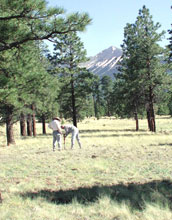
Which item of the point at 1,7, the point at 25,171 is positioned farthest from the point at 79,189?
the point at 1,7

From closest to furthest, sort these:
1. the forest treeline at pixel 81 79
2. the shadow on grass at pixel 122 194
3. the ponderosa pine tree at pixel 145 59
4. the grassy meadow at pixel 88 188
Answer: the grassy meadow at pixel 88 188 → the shadow on grass at pixel 122 194 → the forest treeline at pixel 81 79 → the ponderosa pine tree at pixel 145 59

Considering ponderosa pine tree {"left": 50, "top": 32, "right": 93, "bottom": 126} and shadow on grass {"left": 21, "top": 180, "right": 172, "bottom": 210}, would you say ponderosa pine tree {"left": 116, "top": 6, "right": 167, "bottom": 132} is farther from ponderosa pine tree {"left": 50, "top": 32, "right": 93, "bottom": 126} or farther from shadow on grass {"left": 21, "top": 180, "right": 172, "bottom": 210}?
shadow on grass {"left": 21, "top": 180, "right": 172, "bottom": 210}

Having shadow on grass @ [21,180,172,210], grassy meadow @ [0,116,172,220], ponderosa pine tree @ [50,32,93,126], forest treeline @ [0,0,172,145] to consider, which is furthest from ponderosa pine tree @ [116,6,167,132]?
shadow on grass @ [21,180,172,210]

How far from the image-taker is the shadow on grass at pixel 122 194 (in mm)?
5578

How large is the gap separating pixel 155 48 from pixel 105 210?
2190 centimetres

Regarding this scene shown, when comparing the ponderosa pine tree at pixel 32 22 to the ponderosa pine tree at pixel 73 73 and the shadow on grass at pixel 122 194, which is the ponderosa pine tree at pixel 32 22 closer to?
the shadow on grass at pixel 122 194

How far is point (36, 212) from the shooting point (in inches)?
197

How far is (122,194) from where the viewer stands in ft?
20.3

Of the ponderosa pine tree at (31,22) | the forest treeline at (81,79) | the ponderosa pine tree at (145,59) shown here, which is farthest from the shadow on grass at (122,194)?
the ponderosa pine tree at (145,59)

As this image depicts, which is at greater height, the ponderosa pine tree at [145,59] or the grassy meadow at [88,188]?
the ponderosa pine tree at [145,59]

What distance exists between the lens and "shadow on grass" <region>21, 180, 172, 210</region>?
5578 mm

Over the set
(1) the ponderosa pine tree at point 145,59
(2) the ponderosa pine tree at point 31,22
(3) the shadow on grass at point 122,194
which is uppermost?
(1) the ponderosa pine tree at point 145,59

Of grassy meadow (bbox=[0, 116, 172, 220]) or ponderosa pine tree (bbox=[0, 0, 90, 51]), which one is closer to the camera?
grassy meadow (bbox=[0, 116, 172, 220])

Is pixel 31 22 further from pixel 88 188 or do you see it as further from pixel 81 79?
pixel 81 79
